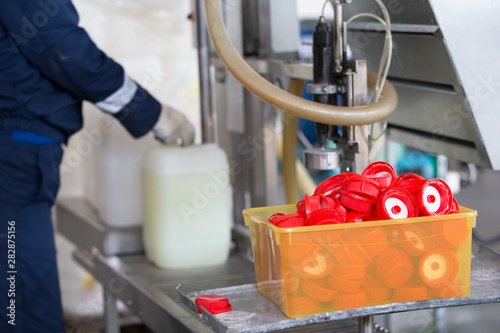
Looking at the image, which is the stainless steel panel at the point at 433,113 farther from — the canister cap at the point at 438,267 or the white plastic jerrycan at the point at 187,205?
the white plastic jerrycan at the point at 187,205

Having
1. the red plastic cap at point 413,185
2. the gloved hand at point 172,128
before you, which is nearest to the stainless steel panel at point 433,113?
the red plastic cap at point 413,185

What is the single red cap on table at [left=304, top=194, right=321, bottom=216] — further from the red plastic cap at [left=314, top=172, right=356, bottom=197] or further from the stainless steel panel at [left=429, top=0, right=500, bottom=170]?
the stainless steel panel at [left=429, top=0, right=500, bottom=170]

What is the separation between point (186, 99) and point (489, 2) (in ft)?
5.05

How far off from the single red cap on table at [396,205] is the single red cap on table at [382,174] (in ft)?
0.18

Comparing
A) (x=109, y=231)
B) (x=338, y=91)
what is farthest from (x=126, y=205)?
(x=338, y=91)

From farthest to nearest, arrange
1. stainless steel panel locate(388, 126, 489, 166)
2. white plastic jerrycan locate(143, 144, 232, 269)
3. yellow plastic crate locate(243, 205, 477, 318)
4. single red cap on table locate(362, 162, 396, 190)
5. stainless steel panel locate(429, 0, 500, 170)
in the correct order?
white plastic jerrycan locate(143, 144, 232, 269) → stainless steel panel locate(388, 126, 489, 166) → stainless steel panel locate(429, 0, 500, 170) → single red cap on table locate(362, 162, 396, 190) → yellow plastic crate locate(243, 205, 477, 318)

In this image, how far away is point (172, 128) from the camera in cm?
175

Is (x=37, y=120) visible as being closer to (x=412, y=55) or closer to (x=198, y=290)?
(x=198, y=290)

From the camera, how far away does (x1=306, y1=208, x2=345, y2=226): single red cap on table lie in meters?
0.90

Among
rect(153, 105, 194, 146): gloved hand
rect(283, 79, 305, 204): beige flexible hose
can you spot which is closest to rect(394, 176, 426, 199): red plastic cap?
rect(283, 79, 305, 204): beige flexible hose

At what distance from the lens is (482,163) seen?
1.22m

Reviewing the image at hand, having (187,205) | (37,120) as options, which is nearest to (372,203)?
(187,205)

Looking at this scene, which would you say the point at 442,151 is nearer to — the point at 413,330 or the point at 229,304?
the point at 229,304

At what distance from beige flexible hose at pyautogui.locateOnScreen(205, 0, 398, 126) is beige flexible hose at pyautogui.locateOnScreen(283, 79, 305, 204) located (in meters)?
0.35
